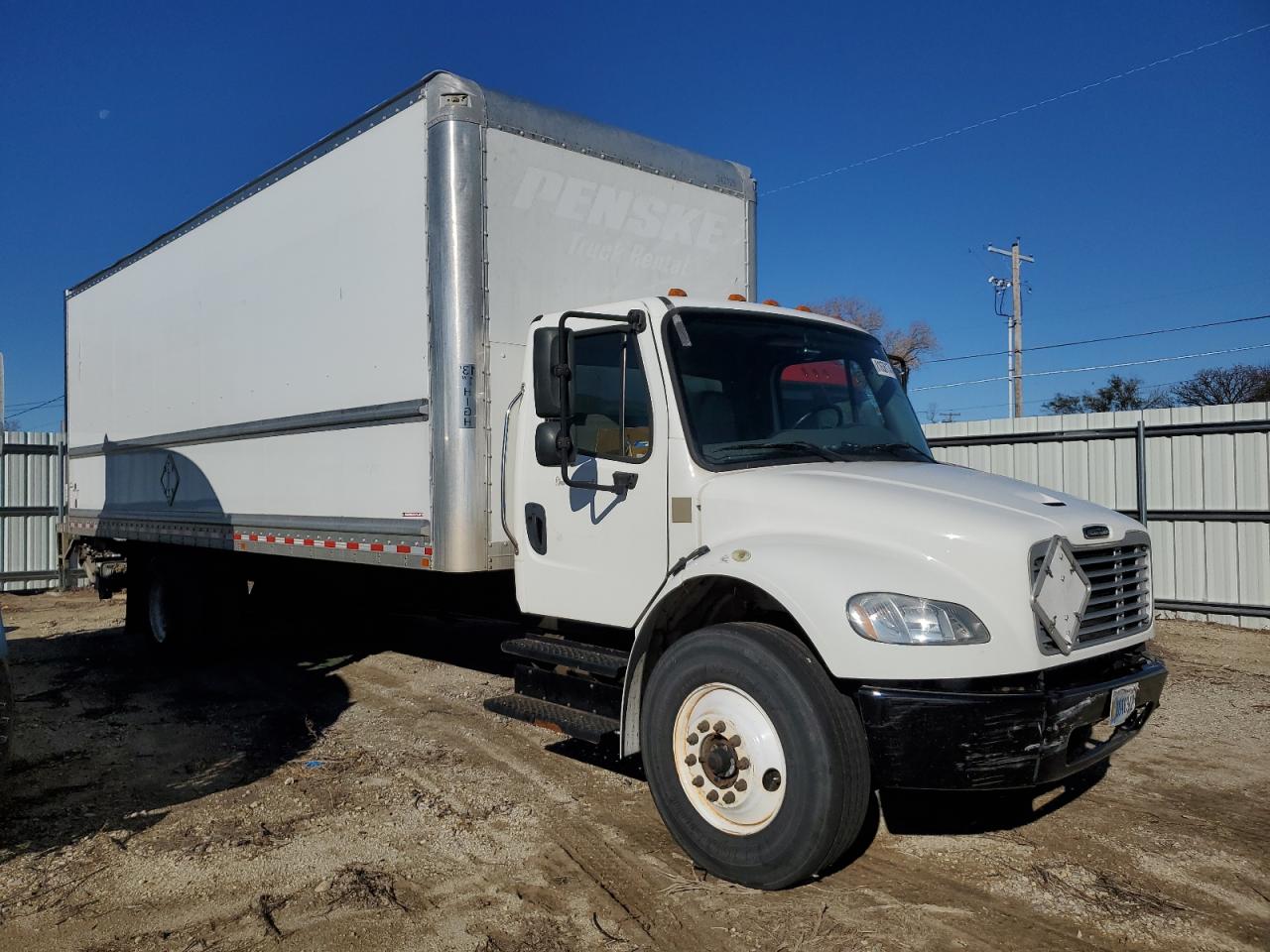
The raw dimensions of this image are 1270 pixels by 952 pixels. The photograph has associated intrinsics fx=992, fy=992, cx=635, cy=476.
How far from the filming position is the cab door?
455 centimetres

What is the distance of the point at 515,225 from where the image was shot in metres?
5.68

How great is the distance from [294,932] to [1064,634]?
302cm

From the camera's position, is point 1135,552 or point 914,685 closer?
point 914,685

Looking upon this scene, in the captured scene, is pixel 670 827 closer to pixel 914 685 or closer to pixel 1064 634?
pixel 914 685

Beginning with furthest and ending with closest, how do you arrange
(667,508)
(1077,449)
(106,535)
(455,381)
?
(1077,449)
(106,535)
(455,381)
(667,508)

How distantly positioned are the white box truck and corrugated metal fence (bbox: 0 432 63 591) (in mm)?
9990

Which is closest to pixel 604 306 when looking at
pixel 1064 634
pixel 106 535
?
pixel 1064 634

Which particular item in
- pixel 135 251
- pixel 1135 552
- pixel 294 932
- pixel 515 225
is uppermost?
pixel 135 251

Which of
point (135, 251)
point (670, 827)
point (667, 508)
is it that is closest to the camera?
point (670, 827)

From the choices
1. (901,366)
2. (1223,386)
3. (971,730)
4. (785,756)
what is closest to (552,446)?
(785,756)

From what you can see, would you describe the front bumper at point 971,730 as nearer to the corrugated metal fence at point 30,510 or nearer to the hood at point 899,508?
the hood at point 899,508

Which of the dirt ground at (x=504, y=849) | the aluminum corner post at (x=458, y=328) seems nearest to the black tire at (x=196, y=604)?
the dirt ground at (x=504, y=849)

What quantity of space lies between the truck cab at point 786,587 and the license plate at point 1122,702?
2 cm

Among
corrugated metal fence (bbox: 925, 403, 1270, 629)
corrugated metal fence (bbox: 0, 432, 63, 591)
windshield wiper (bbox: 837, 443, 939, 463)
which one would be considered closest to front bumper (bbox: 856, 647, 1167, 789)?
windshield wiper (bbox: 837, 443, 939, 463)
